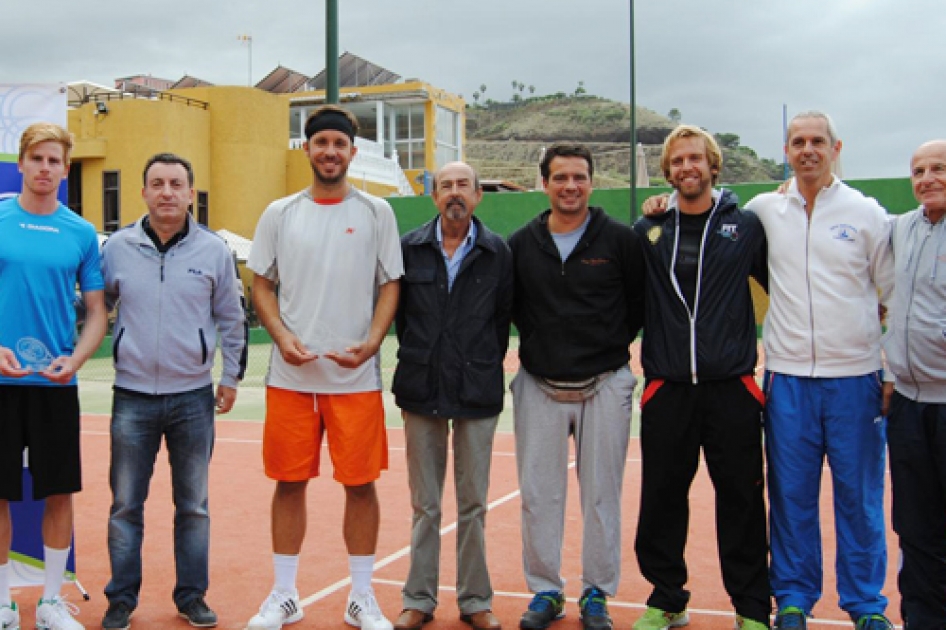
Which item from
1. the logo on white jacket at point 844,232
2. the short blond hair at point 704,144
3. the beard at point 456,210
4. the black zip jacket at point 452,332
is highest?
the short blond hair at point 704,144

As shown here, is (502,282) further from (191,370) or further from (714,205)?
(191,370)

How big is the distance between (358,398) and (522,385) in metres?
0.78

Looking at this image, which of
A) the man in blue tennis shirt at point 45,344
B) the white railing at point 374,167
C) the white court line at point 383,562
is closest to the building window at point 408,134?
the white railing at point 374,167

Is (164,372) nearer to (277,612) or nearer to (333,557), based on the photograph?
(277,612)

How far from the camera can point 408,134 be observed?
147 feet

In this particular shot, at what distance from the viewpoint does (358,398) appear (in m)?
4.63

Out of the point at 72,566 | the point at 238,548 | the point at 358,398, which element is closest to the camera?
the point at 358,398

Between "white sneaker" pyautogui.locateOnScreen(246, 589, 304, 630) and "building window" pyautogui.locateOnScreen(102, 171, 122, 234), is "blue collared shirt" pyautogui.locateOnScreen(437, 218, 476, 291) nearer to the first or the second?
"white sneaker" pyautogui.locateOnScreen(246, 589, 304, 630)

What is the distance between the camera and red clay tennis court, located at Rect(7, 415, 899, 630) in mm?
4910

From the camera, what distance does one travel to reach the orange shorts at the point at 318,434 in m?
4.61

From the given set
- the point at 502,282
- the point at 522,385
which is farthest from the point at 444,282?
the point at 522,385

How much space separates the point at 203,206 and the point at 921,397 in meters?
27.9

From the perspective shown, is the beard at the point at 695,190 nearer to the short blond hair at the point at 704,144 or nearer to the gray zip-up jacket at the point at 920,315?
the short blond hair at the point at 704,144

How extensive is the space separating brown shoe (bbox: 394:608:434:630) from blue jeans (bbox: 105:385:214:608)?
946 millimetres
